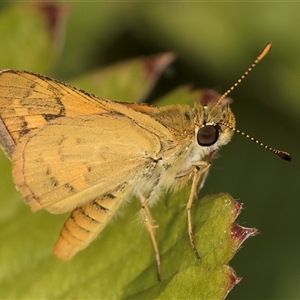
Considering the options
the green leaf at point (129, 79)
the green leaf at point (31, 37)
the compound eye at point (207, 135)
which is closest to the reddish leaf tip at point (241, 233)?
the compound eye at point (207, 135)

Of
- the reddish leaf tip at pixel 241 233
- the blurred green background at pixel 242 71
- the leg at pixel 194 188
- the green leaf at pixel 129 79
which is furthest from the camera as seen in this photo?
the blurred green background at pixel 242 71

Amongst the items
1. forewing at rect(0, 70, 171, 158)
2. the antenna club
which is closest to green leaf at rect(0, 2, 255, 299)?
the antenna club

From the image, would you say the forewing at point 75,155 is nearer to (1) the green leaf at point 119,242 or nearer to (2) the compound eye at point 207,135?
(2) the compound eye at point 207,135

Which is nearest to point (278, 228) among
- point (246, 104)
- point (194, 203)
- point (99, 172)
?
point (246, 104)

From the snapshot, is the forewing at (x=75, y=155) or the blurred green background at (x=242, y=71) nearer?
the forewing at (x=75, y=155)

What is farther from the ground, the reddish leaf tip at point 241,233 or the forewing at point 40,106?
the reddish leaf tip at point 241,233

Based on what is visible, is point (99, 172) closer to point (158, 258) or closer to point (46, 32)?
point (158, 258)

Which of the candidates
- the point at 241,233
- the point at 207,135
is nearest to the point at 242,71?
Result: the point at 207,135
